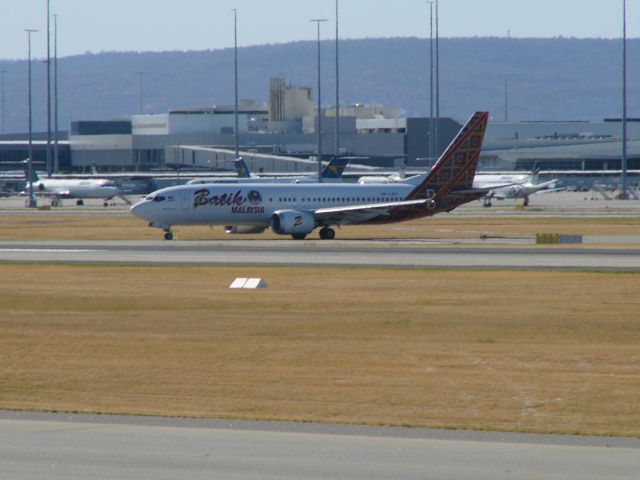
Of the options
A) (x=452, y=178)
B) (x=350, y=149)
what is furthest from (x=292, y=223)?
(x=350, y=149)

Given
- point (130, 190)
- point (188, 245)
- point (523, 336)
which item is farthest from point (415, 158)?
point (523, 336)

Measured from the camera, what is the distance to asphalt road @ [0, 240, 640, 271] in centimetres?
4741

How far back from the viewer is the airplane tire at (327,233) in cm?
6819

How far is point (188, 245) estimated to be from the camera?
60.2m

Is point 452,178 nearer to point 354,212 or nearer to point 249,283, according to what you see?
point 354,212

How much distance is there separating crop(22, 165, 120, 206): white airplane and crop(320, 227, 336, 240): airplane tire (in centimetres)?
7230

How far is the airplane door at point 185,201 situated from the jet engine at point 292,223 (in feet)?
15.0

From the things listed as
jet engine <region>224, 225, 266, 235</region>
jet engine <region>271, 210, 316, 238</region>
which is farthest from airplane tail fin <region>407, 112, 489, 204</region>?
jet engine <region>224, 225, 266, 235</region>

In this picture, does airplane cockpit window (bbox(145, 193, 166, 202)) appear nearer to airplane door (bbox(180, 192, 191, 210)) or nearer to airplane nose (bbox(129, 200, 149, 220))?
airplane nose (bbox(129, 200, 149, 220))

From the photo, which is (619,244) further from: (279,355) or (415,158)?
(415,158)

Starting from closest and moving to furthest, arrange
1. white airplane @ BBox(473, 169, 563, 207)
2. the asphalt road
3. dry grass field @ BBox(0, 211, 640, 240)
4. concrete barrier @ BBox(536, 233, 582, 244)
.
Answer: the asphalt road
concrete barrier @ BBox(536, 233, 582, 244)
dry grass field @ BBox(0, 211, 640, 240)
white airplane @ BBox(473, 169, 563, 207)

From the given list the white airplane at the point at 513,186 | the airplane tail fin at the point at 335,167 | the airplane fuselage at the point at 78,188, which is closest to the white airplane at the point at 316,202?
the white airplane at the point at 513,186

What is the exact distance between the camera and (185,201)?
66938mm

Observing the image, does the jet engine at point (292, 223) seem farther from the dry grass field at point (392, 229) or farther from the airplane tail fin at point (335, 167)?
the airplane tail fin at point (335, 167)
